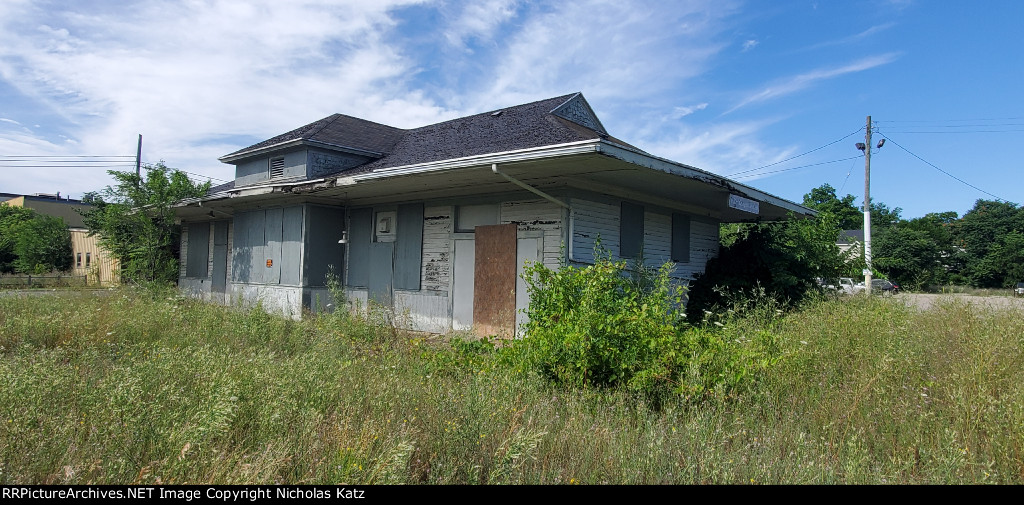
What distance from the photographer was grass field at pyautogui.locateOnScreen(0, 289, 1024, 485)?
2938mm

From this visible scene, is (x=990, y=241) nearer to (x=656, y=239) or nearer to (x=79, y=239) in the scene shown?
(x=656, y=239)

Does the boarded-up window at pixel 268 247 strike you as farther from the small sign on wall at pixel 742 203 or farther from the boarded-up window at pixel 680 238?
the small sign on wall at pixel 742 203

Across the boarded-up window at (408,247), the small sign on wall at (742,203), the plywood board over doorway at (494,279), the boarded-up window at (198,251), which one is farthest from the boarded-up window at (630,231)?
the boarded-up window at (198,251)

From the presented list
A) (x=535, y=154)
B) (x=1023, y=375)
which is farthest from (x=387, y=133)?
(x=1023, y=375)

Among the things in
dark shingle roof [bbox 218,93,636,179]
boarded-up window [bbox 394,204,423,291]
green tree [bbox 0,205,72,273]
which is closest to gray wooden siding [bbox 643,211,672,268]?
dark shingle roof [bbox 218,93,636,179]

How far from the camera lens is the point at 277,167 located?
15203 mm

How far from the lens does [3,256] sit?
109 feet

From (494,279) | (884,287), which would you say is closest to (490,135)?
(494,279)

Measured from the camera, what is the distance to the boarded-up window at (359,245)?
1227 cm

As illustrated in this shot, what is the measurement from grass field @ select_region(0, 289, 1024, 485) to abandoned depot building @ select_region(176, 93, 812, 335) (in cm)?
352

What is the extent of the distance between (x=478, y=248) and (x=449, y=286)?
1017mm

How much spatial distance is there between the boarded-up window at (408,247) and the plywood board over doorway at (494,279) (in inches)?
62.3

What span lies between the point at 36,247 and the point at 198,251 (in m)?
21.8
